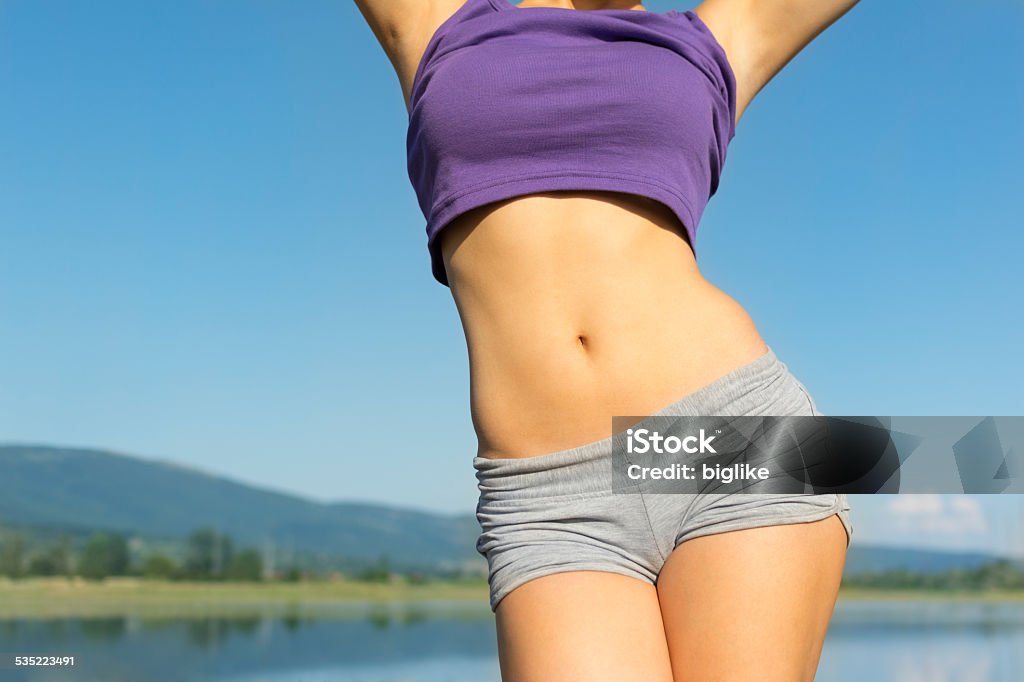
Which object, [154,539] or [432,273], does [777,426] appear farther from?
[154,539]

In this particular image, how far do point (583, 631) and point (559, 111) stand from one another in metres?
0.89

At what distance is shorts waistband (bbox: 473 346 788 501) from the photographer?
1.42m

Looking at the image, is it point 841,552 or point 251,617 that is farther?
point 251,617

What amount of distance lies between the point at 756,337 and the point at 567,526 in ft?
1.51

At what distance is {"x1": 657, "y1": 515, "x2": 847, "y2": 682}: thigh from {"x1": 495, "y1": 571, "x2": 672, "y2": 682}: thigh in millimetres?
38

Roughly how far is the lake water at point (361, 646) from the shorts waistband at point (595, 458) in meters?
4.10

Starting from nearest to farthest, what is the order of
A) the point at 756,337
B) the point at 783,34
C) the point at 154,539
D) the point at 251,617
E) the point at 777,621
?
the point at 777,621, the point at 756,337, the point at 783,34, the point at 251,617, the point at 154,539

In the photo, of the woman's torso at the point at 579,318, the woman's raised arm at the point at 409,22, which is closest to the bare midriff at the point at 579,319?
the woman's torso at the point at 579,318

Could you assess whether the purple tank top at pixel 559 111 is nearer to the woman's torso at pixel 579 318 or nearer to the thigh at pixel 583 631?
the woman's torso at pixel 579 318

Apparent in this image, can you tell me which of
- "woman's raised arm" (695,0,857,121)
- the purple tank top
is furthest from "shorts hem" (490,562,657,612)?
"woman's raised arm" (695,0,857,121)

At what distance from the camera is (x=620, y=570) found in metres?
1.37

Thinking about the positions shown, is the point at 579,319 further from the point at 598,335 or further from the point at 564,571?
the point at 564,571

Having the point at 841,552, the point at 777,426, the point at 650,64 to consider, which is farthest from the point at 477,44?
the point at 841,552

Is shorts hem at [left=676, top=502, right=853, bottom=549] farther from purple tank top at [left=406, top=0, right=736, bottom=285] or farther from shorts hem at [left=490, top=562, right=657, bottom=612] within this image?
purple tank top at [left=406, top=0, right=736, bottom=285]
